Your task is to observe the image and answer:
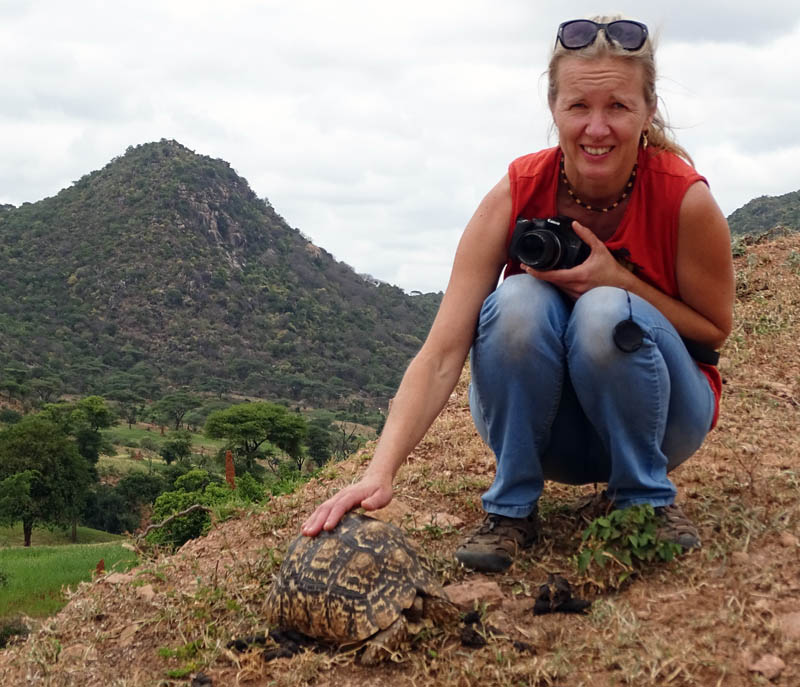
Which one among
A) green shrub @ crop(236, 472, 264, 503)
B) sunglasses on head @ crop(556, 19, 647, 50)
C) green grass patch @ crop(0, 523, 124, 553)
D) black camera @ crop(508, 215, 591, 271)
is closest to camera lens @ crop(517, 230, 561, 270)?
black camera @ crop(508, 215, 591, 271)

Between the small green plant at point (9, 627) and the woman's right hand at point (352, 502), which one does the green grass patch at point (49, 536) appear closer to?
the small green plant at point (9, 627)

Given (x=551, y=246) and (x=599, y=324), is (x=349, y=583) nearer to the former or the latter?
(x=599, y=324)

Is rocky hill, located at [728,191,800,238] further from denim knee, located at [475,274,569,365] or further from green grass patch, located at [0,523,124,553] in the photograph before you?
green grass patch, located at [0,523,124,553]

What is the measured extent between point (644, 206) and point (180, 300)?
86.4 metres

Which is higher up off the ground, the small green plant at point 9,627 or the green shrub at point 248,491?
the green shrub at point 248,491

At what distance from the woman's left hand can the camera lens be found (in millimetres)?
33

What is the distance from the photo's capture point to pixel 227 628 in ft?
10.4

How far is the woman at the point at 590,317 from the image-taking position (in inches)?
116

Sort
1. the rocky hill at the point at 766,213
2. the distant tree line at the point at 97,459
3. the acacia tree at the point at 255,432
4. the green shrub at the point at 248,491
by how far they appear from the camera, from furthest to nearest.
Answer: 1. the acacia tree at the point at 255,432
2. the distant tree line at the point at 97,459
3. the rocky hill at the point at 766,213
4. the green shrub at the point at 248,491

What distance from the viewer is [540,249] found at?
308cm

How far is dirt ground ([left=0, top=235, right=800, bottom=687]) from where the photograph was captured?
8.07ft

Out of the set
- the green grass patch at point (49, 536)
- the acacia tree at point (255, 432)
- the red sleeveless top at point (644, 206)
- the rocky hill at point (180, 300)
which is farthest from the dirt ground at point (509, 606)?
the rocky hill at point (180, 300)

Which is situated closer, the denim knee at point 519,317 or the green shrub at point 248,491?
the denim knee at point 519,317

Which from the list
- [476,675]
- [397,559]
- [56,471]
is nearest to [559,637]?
[476,675]
